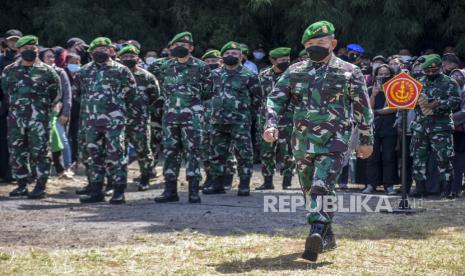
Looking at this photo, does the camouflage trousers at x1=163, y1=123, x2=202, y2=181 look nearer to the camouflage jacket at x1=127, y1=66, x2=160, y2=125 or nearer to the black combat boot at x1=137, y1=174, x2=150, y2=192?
the camouflage jacket at x1=127, y1=66, x2=160, y2=125

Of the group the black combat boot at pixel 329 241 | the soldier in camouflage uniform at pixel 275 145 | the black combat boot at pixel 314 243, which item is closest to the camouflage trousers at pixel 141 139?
the soldier in camouflage uniform at pixel 275 145

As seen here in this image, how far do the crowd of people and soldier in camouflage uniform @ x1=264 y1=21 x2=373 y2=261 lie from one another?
2.96 meters

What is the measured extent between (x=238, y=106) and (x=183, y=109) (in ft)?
4.53

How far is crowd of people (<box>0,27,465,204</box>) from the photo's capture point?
1221cm

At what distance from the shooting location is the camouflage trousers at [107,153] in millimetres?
12219

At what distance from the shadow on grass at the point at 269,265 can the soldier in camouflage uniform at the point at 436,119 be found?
18.0 feet

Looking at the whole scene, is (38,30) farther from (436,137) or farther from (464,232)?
(464,232)

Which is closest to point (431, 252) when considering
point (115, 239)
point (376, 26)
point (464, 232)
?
point (464, 232)

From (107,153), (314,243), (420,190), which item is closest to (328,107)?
(314,243)

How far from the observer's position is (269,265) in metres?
8.13

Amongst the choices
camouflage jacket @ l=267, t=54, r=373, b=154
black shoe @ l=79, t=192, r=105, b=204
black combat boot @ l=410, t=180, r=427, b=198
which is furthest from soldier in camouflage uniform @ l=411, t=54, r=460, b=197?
camouflage jacket @ l=267, t=54, r=373, b=154

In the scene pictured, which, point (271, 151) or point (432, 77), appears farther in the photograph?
point (271, 151)

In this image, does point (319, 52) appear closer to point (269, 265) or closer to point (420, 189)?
point (269, 265)

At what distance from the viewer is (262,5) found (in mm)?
20000
